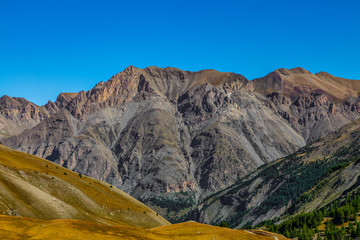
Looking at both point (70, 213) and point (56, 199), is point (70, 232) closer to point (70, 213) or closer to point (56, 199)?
point (70, 213)

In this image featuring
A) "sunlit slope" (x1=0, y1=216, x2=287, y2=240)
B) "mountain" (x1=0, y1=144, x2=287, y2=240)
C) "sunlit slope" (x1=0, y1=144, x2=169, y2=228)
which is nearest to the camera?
"sunlit slope" (x1=0, y1=216, x2=287, y2=240)

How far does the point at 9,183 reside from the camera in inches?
3967

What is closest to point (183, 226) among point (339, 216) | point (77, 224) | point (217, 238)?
point (217, 238)

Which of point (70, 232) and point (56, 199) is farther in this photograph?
point (56, 199)

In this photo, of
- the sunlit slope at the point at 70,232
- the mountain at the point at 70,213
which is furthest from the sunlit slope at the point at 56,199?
the sunlit slope at the point at 70,232

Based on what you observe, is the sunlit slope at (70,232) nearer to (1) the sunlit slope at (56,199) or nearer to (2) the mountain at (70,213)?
(2) the mountain at (70,213)

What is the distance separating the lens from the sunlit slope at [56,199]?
9619 centimetres

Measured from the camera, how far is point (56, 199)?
107m

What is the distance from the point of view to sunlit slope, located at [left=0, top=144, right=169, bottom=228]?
316 ft


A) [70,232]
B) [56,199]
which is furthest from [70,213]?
[70,232]

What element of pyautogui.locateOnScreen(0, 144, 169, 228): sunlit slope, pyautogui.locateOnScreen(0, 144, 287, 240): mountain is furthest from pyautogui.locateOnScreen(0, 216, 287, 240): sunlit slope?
pyautogui.locateOnScreen(0, 144, 169, 228): sunlit slope

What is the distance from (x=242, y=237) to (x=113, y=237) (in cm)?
2680

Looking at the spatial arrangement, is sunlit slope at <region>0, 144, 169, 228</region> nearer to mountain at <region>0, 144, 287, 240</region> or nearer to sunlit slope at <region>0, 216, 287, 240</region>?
mountain at <region>0, 144, 287, 240</region>

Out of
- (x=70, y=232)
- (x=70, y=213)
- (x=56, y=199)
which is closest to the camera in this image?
(x=70, y=232)
